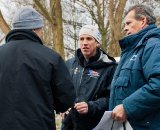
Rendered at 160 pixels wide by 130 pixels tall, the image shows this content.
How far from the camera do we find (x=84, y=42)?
15.8ft

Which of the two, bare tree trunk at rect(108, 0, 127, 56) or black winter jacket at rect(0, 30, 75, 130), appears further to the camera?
bare tree trunk at rect(108, 0, 127, 56)

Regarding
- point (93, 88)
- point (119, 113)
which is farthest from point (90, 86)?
point (119, 113)

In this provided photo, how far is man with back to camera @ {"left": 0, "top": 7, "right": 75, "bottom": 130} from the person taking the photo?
3398 millimetres

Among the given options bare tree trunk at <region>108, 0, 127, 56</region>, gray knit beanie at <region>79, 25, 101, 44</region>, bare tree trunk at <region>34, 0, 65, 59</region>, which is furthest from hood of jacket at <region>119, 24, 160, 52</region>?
bare tree trunk at <region>108, 0, 127, 56</region>

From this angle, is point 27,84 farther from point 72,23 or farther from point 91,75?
point 72,23

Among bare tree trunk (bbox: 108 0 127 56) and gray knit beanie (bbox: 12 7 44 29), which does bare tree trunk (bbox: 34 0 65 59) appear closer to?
bare tree trunk (bbox: 108 0 127 56)

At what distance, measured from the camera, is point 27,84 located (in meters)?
3.40

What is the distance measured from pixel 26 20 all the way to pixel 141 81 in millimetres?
1149

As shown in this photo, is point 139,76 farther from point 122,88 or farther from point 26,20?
point 26,20

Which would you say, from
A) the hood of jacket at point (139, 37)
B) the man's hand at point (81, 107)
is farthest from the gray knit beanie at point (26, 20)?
the man's hand at point (81, 107)

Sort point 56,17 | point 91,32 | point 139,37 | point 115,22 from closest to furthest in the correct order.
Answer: point 139,37
point 91,32
point 56,17
point 115,22

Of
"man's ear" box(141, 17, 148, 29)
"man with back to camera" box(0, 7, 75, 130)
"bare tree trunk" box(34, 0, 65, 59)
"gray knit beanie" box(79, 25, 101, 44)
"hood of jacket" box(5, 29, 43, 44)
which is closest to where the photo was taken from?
"man with back to camera" box(0, 7, 75, 130)

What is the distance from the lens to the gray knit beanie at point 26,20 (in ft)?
11.9

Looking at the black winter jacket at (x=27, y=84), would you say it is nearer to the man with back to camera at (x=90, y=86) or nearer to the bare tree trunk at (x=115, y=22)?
the man with back to camera at (x=90, y=86)
